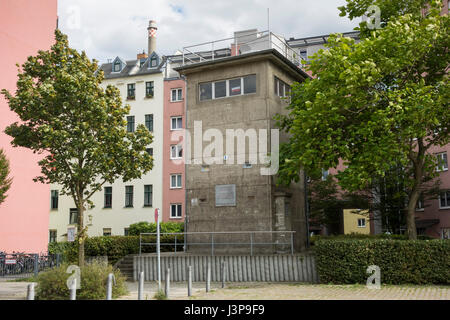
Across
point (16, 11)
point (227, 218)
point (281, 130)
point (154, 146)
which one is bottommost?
point (227, 218)

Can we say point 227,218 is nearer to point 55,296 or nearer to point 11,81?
point 55,296

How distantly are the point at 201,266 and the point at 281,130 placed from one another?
23.7ft

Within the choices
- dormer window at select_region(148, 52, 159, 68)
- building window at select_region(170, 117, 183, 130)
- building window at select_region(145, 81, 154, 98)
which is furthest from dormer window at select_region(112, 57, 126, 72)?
building window at select_region(170, 117, 183, 130)

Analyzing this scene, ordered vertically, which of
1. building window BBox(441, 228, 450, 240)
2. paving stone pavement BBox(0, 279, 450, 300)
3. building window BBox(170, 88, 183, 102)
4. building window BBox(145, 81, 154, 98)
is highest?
building window BBox(145, 81, 154, 98)

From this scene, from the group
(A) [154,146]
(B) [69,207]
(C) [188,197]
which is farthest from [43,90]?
(B) [69,207]

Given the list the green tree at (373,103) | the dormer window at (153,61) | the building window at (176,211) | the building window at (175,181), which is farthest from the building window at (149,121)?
the green tree at (373,103)

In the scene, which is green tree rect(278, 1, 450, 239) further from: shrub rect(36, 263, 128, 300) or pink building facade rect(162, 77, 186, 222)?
pink building facade rect(162, 77, 186, 222)

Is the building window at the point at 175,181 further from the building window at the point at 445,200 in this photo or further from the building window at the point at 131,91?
the building window at the point at 445,200

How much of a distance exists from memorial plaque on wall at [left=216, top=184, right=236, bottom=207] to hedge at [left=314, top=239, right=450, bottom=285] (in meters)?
6.03

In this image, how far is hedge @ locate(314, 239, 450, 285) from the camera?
16688mm

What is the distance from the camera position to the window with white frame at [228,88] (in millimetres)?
23438

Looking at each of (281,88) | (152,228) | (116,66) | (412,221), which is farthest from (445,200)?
(116,66)
